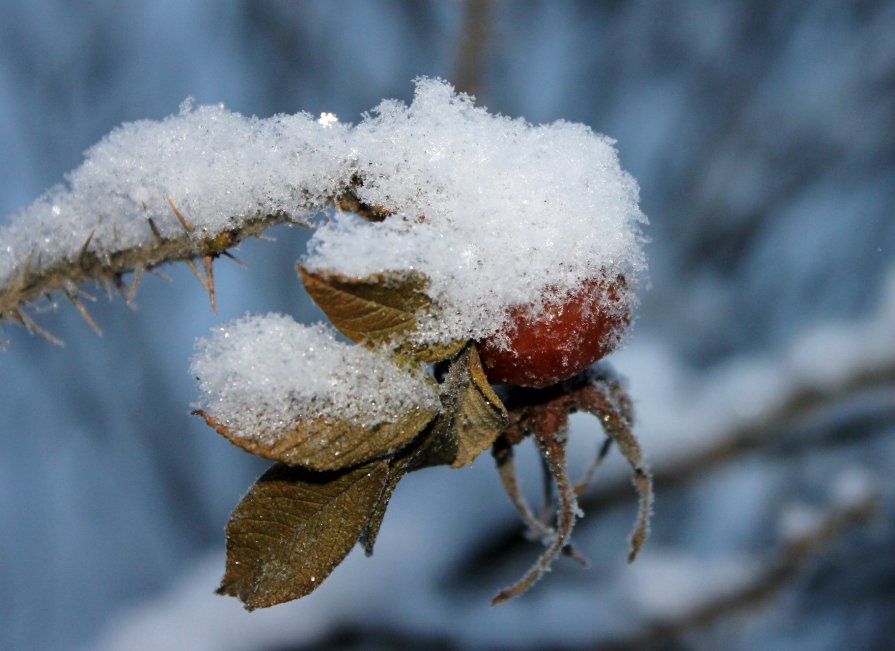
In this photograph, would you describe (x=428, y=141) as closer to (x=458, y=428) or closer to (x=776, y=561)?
(x=458, y=428)

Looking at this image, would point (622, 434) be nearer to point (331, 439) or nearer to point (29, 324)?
point (331, 439)

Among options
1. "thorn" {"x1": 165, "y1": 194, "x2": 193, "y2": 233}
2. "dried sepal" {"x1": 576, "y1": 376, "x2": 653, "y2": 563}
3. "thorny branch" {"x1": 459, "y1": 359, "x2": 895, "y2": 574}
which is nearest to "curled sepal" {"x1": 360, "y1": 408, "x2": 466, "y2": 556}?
"dried sepal" {"x1": 576, "y1": 376, "x2": 653, "y2": 563}

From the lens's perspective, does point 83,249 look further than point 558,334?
Yes

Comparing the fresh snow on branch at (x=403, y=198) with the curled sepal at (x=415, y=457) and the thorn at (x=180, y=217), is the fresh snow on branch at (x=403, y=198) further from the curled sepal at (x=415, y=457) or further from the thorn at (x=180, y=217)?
the curled sepal at (x=415, y=457)

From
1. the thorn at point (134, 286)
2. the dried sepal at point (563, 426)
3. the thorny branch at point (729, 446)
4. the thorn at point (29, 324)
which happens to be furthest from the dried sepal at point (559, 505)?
the thorny branch at point (729, 446)

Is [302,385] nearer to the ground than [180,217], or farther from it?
nearer to the ground

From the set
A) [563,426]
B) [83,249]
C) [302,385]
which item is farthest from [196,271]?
[563,426]

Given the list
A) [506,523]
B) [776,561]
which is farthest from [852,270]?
[506,523]

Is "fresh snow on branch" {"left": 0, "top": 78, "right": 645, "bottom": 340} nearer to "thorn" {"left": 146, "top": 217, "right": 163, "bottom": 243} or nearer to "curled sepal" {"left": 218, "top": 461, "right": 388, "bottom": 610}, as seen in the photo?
"thorn" {"left": 146, "top": 217, "right": 163, "bottom": 243}
